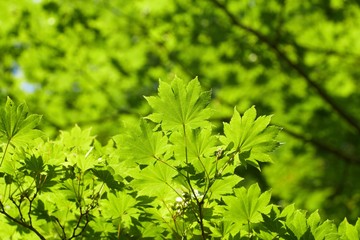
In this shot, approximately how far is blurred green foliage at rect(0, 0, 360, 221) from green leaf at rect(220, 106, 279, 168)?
4.33 metres

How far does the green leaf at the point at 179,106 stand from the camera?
132 centimetres

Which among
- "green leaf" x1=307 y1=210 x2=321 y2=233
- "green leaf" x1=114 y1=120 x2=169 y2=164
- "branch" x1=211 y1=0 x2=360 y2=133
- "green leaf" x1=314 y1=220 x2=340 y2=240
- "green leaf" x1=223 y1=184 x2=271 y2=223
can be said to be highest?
"branch" x1=211 y1=0 x2=360 y2=133

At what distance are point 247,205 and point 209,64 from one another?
5791 millimetres

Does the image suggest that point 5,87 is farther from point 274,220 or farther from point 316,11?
point 274,220

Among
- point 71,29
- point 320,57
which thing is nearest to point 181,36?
point 71,29

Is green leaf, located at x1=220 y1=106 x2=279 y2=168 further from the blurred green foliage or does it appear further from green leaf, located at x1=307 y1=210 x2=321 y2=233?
the blurred green foliage

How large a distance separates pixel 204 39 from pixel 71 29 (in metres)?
1.78

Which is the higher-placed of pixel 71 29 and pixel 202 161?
pixel 71 29

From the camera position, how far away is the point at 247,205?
140cm

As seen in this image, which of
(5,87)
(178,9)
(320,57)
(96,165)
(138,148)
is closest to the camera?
(138,148)

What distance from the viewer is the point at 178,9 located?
234 inches

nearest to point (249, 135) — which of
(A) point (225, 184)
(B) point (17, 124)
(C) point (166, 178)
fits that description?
(A) point (225, 184)

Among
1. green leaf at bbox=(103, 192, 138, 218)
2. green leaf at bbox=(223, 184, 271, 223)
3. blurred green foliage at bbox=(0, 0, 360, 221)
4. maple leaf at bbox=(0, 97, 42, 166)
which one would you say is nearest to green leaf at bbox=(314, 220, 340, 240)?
green leaf at bbox=(223, 184, 271, 223)

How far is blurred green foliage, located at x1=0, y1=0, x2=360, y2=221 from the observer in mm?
5930
